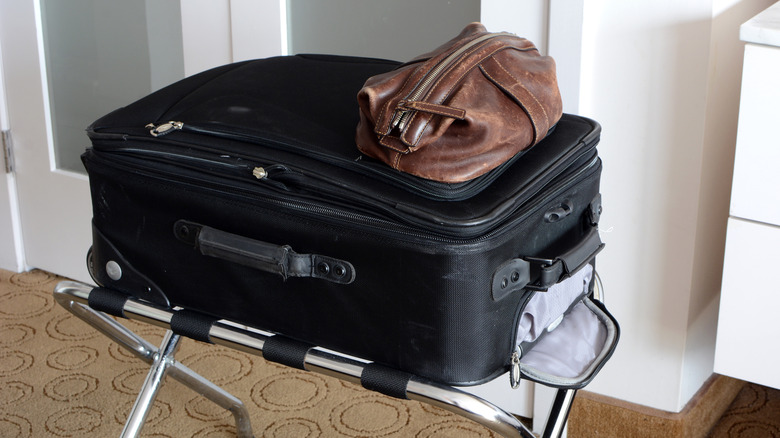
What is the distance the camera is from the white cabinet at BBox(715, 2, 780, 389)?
1054 millimetres

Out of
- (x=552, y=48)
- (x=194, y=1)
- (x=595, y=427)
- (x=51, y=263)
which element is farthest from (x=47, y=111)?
(x=595, y=427)

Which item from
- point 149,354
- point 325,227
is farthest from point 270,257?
point 149,354

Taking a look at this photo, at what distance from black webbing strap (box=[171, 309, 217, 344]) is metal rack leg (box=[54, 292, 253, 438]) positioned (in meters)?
0.16

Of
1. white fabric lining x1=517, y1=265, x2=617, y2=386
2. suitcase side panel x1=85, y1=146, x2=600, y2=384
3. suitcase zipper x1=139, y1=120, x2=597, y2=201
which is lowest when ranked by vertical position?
white fabric lining x1=517, y1=265, x2=617, y2=386

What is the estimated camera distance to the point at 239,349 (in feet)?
3.04

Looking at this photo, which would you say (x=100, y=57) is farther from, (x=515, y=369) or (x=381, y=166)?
(x=515, y=369)

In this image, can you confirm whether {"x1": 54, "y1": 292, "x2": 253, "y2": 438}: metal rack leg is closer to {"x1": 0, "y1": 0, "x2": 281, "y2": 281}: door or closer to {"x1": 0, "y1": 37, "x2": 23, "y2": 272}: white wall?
{"x1": 0, "y1": 0, "x2": 281, "y2": 281}: door

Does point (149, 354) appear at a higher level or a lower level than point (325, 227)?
lower

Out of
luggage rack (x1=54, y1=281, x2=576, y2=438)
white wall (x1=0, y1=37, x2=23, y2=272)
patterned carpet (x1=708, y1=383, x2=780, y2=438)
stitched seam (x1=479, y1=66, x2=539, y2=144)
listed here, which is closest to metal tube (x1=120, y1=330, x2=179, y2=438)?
luggage rack (x1=54, y1=281, x2=576, y2=438)

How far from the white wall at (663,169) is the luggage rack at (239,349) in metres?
0.45

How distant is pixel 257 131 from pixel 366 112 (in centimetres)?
13

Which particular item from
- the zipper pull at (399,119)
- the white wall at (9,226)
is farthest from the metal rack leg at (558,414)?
the white wall at (9,226)

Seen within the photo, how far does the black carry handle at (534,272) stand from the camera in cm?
80

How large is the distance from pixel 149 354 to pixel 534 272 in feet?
2.02
